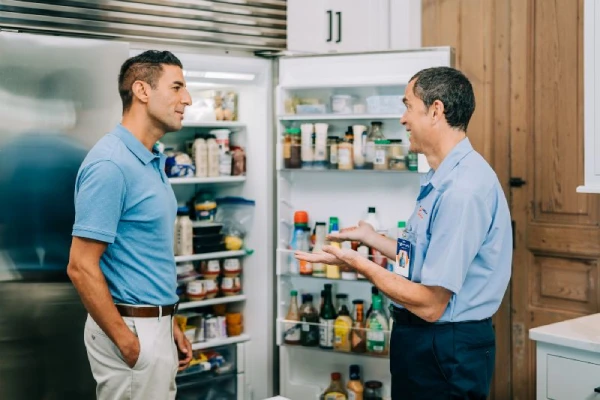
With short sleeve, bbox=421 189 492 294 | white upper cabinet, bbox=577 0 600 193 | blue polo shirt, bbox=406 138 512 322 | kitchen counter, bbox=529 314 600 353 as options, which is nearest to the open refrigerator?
white upper cabinet, bbox=577 0 600 193

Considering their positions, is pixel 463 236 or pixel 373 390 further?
pixel 373 390

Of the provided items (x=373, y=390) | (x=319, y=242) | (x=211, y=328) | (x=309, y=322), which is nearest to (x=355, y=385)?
(x=373, y=390)

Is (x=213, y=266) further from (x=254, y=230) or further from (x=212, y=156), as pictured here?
(x=212, y=156)

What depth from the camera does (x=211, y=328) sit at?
11.8 feet

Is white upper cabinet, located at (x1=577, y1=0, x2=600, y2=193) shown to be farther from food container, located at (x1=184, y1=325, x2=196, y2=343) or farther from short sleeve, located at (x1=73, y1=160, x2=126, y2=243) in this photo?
food container, located at (x1=184, y1=325, x2=196, y2=343)

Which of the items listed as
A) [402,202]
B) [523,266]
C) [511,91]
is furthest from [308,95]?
[523,266]

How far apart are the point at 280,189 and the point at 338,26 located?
83 cm

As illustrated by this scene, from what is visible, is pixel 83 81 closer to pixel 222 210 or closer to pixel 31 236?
pixel 31 236

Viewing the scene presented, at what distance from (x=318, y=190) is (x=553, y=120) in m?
1.11

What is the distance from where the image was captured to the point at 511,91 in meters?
3.24

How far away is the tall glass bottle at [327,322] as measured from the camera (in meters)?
3.28

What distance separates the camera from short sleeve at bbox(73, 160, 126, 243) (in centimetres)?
194

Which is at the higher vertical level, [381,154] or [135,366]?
[381,154]

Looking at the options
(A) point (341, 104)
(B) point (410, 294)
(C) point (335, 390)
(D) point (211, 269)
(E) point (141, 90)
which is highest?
(A) point (341, 104)
